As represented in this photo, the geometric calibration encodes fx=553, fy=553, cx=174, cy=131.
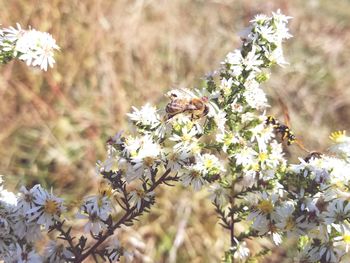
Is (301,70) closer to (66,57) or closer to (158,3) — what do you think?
(158,3)

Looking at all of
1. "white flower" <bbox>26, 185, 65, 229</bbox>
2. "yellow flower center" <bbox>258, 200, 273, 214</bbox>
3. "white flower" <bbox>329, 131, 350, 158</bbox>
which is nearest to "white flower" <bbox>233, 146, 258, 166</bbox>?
"yellow flower center" <bbox>258, 200, 273, 214</bbox>

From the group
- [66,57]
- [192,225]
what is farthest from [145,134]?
[66,57]

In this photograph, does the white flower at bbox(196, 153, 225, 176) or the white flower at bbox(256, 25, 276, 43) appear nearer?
the white flower at bbox(196, 153, 225, 176)

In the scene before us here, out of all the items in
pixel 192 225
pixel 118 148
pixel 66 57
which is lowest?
pixel 118 148

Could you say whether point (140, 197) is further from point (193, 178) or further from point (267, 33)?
point (267, 33)

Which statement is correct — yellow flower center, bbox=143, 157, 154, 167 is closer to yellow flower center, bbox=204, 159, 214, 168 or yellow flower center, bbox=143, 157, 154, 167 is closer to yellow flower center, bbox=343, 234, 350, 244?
yellow flower center, bbox=204, 159, 214, 168

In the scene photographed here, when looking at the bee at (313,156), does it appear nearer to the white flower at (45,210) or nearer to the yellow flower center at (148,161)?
the yellow flower center at (148,161)

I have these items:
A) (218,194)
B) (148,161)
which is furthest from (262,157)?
(148,161)
